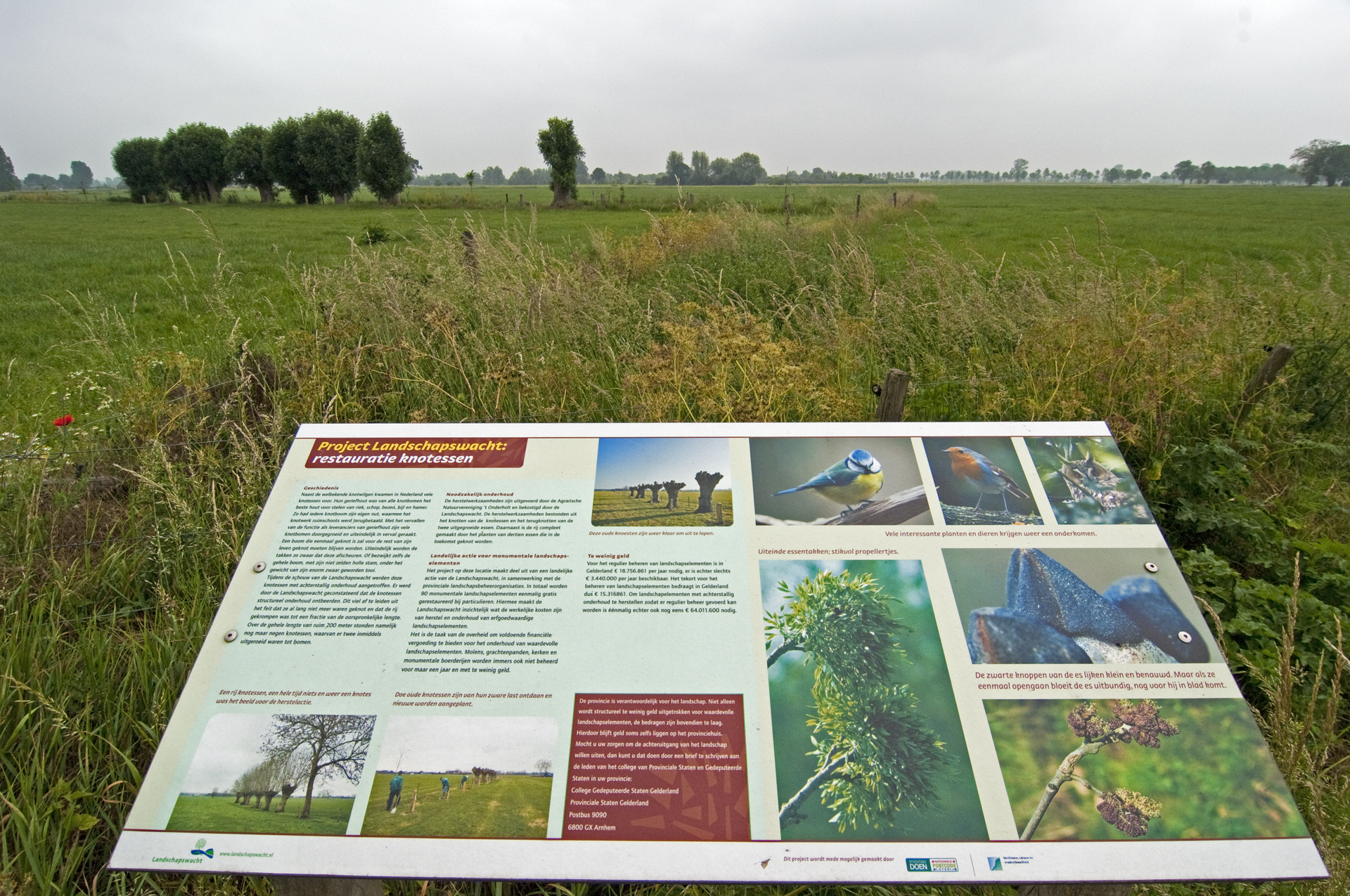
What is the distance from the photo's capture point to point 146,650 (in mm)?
2551

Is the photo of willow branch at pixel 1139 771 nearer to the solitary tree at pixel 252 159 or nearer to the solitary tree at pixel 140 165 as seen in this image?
the solitary tree at pixel 252 159

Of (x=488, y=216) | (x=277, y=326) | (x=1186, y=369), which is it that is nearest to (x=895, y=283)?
(x=1186, y=369)

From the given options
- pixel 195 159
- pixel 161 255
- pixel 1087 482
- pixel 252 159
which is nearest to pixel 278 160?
pixel 252 159

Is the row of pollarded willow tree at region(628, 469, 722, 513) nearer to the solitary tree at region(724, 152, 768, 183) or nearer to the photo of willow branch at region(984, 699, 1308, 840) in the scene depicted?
the photo of willow branch at region(984, 699, 1308, 840)

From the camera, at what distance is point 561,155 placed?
40781mm

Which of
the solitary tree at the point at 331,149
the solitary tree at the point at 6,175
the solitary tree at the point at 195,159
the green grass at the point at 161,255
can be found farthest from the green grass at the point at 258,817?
the solitary tree at the point at 6,175

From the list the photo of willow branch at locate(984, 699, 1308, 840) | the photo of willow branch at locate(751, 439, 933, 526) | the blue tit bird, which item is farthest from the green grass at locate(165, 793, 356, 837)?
the photo of willow branch at locate(984, 699, 1308, 840)

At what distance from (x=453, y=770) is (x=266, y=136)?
65.4m

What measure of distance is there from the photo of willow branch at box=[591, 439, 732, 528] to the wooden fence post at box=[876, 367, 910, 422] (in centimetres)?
142

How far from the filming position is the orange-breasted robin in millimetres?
2100

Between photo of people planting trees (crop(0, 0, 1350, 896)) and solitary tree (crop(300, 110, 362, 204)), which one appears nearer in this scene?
photo of people planting trees (crop(0, 0, 1350, 896))

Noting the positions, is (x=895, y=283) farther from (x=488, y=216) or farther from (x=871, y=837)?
(x=488, y=216)

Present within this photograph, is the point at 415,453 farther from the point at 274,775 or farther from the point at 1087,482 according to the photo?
the point at 1087,482

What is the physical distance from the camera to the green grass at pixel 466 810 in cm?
153
